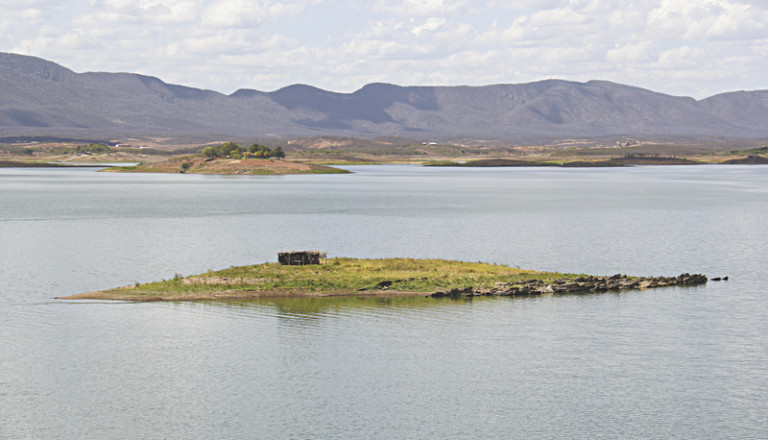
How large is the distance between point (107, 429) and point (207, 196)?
15397cm

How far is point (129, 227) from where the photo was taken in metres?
112

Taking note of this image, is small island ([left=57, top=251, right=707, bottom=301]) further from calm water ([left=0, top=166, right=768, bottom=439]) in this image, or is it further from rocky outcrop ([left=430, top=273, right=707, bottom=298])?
calm water ([left=0, top=166, right=768, bottom=439])

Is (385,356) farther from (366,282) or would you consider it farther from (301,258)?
(301,258)

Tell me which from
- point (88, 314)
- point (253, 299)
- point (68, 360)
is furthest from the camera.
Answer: point (253, 299)

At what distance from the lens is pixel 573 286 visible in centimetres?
6094

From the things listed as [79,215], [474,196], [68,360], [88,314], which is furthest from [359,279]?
[474,196]

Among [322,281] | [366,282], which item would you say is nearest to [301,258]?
[322,281]

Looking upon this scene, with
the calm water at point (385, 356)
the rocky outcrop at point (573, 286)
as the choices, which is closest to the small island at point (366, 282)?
the rocky outcrop at point (573, 286)

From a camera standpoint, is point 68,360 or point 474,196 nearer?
point 68,360

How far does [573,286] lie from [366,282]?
13.3 metres

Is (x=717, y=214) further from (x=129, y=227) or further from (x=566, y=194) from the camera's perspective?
(x=129, y=227)

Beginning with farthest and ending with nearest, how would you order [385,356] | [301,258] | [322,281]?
1. [301,258]
2. [322,281]
3. [385,356]

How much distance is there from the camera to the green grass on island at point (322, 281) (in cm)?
5881

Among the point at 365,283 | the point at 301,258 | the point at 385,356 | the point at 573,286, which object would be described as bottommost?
the point at 385,356
